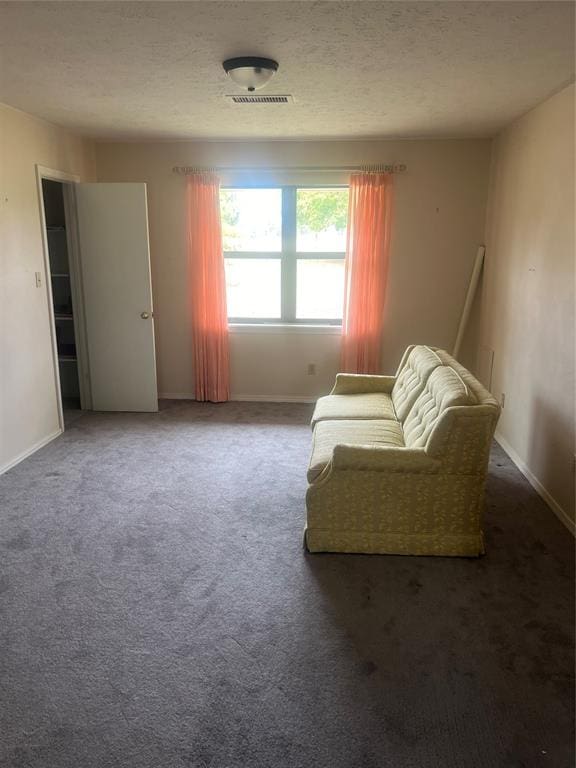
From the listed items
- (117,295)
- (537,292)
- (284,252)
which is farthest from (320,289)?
(537,292)

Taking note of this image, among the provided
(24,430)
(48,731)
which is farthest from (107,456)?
(48,731)

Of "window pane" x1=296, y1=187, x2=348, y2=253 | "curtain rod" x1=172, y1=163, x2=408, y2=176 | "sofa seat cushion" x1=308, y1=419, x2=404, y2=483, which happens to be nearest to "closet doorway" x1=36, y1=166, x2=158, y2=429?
Result: "curtain rod" x1=172, y1=163, x2=408, y2=176

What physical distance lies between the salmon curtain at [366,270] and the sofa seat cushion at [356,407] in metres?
1.09

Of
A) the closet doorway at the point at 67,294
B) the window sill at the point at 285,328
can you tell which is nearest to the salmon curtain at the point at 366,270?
the window sill at the point at 285,328

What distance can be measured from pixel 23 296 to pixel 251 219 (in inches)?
85.9

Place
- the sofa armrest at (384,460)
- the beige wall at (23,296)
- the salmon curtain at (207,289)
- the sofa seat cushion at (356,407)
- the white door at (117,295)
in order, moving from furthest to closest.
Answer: the salmon curtain at (207,289) < the white door at (117,295) < the beige wall at (23,296) < the sofa seat cushion at (356,407) < the sofa armrest at (384,460)

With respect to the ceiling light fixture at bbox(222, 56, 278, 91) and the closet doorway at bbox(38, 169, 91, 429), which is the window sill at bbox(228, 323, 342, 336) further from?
the ceiling light fixture at bbox(222, 56, 278, 91)

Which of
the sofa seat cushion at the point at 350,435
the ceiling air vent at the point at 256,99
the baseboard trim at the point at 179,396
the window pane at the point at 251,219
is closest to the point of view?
the sofa seat cushion at the point at 350,435

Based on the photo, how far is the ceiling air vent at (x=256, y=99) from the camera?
11.0 feet

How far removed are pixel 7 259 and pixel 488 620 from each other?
11.9 ft

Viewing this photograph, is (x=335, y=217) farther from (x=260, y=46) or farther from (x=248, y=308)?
(x=260, y=46)

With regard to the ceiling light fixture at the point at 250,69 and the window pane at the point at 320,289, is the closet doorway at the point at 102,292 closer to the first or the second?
the window pane at the point at 320,289

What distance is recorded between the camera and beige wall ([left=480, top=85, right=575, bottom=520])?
10.1ft

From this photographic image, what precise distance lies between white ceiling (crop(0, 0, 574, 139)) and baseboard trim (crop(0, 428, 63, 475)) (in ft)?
7.84
